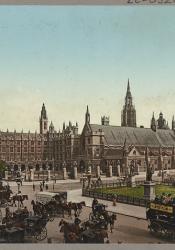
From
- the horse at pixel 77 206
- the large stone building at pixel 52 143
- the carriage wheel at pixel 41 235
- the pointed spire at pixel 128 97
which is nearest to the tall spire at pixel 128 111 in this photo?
the pointed spire at pixel 128 97

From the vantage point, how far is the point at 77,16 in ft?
21.7

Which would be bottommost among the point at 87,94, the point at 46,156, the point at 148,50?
the point at 46,156

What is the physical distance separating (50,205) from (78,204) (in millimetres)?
428

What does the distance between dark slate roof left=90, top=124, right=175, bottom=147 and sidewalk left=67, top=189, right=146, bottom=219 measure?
40.9 inches

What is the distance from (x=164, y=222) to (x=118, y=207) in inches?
39.0

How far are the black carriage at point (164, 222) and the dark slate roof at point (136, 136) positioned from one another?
1.58m

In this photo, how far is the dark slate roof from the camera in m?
7.60

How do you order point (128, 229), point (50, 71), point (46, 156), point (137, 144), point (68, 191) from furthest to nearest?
point (46, 156), point (137, 144), point (68, 191), point (50, 71), point (128, 229)

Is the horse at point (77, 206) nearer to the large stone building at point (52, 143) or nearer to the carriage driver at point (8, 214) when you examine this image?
the carriage driver at point (8, 214)

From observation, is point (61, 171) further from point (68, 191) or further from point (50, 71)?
point (50, 71)

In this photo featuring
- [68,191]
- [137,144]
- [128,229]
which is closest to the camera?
[128,229]

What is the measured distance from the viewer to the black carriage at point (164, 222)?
6199 millimetres

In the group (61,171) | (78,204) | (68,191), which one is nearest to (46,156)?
(61,171)

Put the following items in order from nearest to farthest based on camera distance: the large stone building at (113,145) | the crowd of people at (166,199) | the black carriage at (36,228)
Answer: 1. the black carriage at (36,228)
2. the crowd of people at (166,199)
3. the large stone building at (113,145)
